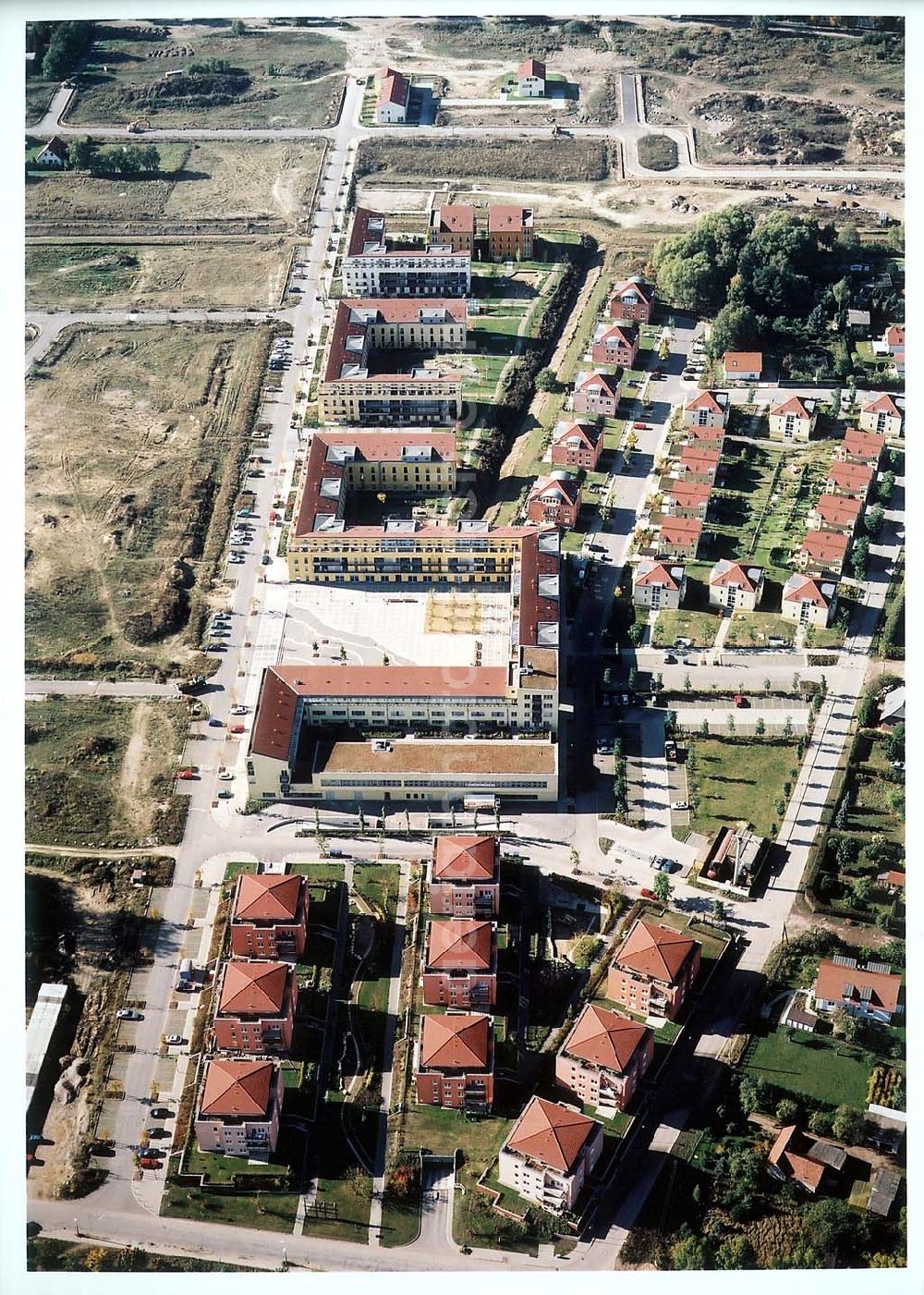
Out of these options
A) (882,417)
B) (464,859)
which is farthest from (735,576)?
(464,859)

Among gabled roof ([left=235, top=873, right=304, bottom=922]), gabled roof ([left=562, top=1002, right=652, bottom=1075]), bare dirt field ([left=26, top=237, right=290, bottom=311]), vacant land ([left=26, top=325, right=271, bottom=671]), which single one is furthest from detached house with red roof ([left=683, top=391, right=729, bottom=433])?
gabled roof ([left=562, top=1002, right=652, bottom=1075])

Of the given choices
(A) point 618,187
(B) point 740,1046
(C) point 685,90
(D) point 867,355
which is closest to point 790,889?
(B) point 740,1046

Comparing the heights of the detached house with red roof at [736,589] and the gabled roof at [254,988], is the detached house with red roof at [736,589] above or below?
above

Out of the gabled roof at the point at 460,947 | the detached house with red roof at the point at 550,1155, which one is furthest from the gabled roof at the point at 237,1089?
the detached house with red roof at the point at 550,1155

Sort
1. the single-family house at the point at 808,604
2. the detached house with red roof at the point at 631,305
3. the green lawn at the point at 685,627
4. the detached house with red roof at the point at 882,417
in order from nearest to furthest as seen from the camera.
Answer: the green lawn at the point at 685,627
the single-family house at the point at 808,604
the detached house with red roof at the point at 882,417
the detached house with red roof at the point at 631,305

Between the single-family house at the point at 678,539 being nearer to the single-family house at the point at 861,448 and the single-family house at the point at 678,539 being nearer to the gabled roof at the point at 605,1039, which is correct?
the single-family house at the point at 861,448

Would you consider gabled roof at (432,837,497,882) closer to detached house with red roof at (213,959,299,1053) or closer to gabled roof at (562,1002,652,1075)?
gabled roof at (562,1002,652,1075)
